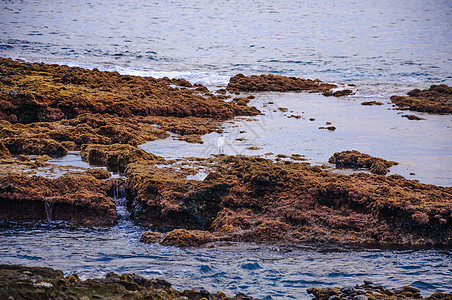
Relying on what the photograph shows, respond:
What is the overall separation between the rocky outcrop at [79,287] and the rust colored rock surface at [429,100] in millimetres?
11793

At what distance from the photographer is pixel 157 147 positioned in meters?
10.3

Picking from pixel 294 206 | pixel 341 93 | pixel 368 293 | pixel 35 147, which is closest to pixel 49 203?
pixel 35 147

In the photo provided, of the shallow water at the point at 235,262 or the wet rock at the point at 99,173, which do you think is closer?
the shallow water at the point at 235,262

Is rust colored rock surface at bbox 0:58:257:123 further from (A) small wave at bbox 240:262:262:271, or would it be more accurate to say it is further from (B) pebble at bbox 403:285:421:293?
(B) pebble at bbox 403:285:421:293

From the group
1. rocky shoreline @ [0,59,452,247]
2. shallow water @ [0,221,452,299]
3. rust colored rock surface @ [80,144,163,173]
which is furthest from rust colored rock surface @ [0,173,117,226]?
rust colored rock surface @ [80,144,163,173]

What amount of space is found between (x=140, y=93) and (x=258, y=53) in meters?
16.1

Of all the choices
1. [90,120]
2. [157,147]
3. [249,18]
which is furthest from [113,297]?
[249,18]

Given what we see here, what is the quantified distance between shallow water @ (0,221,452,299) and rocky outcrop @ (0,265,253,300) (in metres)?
0.39

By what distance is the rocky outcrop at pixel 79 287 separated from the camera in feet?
13.2

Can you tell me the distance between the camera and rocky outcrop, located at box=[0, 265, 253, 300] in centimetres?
403

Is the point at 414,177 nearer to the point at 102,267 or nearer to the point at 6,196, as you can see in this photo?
the point at 102,267

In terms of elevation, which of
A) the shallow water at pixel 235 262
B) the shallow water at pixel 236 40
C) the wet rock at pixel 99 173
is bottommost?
the shallow water at pixel 235 262

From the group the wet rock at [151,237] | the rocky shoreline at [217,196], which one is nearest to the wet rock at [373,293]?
the rocky shoreline at [217,196]

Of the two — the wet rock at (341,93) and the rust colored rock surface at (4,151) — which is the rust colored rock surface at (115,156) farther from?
the wet rock at (341,93)
